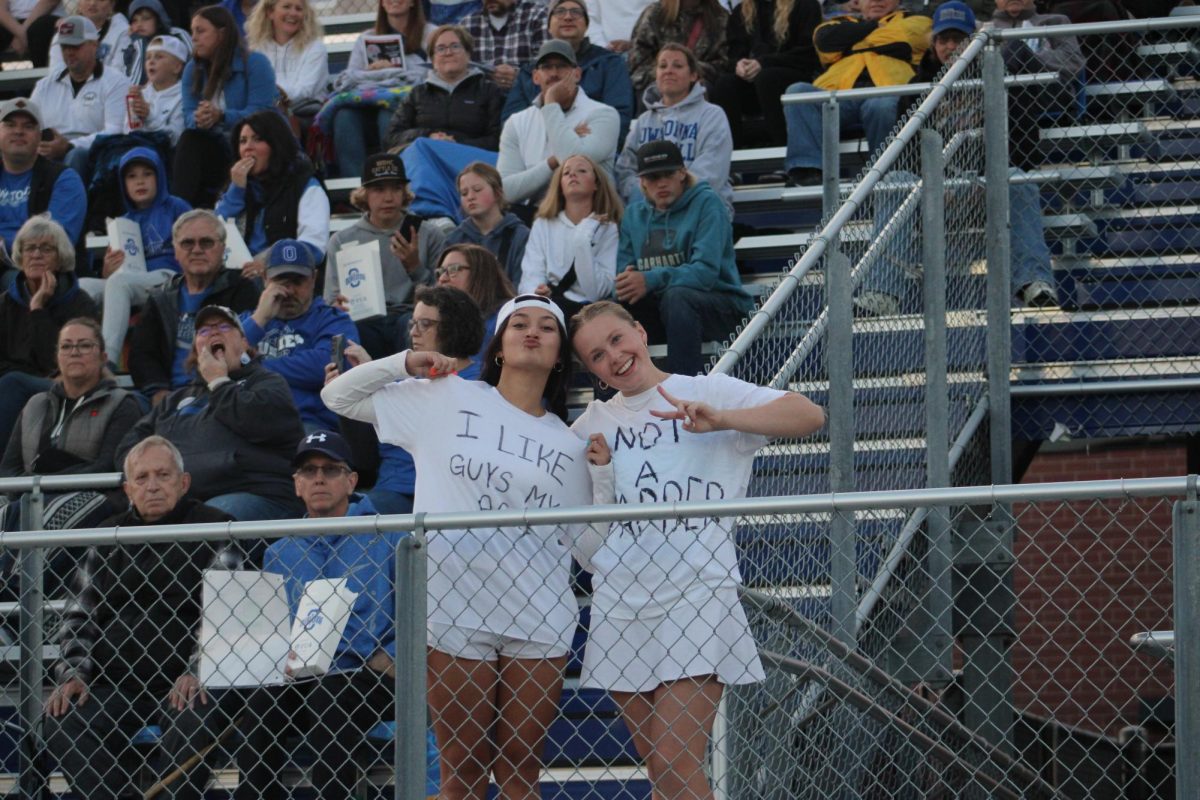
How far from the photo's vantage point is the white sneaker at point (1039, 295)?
28.3 ft

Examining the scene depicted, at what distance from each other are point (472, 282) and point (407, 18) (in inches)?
158

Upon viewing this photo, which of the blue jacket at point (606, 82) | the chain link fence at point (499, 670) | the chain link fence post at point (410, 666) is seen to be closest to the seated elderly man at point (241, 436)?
the chain link fence at point (499, 670)

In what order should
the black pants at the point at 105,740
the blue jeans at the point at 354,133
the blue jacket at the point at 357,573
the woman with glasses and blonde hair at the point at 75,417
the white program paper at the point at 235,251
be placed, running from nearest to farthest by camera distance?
the black pants at the point at 105,740 < the blue jacket at the point at 357,573 < the woman with glasses and blonde hair at the point at 75,417 < the white program paper at the point at 235,251 < the blue jeans at the point at 354,133

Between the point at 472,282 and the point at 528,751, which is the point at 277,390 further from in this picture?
the point at 528,751

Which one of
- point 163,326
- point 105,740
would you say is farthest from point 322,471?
point 163,326

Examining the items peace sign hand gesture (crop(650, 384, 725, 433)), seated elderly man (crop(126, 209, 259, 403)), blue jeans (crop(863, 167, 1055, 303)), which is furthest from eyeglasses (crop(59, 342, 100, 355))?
peace sign hand gesture (crop(650, 384, 725, 433))

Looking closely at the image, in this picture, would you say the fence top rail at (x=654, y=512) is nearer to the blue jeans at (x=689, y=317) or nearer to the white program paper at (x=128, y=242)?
the blue jeans at (x=689, y=317)

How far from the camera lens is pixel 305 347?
8.92 meters

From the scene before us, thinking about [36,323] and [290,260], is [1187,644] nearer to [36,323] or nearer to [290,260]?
[290,260]

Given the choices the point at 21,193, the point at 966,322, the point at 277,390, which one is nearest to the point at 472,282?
the point at 277,390

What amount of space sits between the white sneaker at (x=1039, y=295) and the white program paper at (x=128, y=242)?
4482 mm

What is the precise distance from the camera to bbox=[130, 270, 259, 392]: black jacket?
9.41m

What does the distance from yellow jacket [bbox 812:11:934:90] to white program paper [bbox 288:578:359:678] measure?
206 inches

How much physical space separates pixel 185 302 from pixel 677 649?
5.27 m
